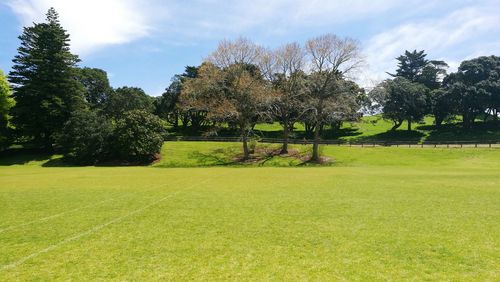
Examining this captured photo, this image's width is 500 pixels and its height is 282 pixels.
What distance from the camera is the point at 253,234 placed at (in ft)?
30.3

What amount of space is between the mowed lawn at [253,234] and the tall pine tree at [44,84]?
3595 cm

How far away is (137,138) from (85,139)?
20.8 feet

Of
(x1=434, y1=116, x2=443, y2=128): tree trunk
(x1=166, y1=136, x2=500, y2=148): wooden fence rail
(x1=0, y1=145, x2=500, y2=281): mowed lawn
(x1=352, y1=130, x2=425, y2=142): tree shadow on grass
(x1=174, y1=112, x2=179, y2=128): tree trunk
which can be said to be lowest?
(x1=0, y1=145, x2=500, y2=281): mowed lawn

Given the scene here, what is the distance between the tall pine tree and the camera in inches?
1896

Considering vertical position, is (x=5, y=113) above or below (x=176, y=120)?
above

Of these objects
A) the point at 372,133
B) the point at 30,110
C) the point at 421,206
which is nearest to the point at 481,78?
the point at 372,133

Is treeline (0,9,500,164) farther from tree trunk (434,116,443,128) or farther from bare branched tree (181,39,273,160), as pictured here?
tree trunk (434,116,443,128)

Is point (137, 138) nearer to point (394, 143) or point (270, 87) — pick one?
point (270, 87)

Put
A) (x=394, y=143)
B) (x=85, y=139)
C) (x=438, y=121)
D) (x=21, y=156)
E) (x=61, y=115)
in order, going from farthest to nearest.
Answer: (x=438, y=121), (x=394, y=143), (x=61, y=115), (x=21, y=156), (x=85, y=139)

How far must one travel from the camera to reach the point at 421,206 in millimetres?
12805

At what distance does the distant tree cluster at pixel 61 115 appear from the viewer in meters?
43.0

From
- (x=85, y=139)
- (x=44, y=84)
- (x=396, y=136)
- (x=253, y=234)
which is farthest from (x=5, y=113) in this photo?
(x=396, y=136)

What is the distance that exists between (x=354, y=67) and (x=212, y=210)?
32731 millimetres

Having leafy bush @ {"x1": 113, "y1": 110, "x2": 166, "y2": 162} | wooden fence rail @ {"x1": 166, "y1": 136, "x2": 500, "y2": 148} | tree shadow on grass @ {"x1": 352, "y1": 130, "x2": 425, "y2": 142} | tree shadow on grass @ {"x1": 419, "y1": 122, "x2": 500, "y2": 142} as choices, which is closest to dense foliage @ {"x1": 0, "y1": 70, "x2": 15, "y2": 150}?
leafy bush @ {"x1": 113, "y1": 110, "x2": 166, "y2": 162}
